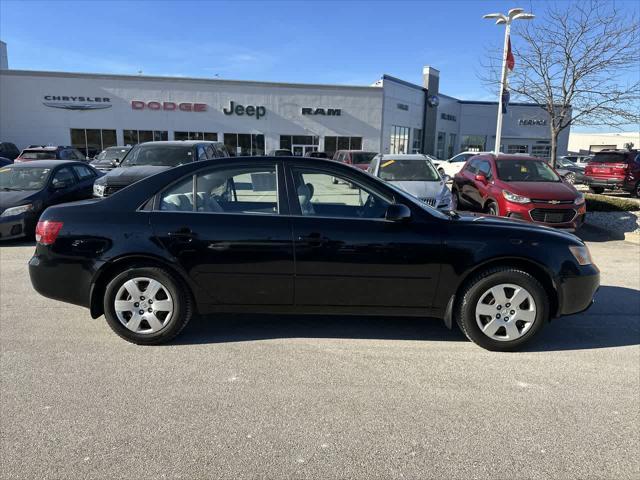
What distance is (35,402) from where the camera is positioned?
3012 millimetres

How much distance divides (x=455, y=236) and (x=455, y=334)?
1.08 meters

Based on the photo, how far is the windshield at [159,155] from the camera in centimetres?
977

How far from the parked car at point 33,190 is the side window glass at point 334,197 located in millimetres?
6699

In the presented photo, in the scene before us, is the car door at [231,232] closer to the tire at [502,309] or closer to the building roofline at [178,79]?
the tire at [502,309]

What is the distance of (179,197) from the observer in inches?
154

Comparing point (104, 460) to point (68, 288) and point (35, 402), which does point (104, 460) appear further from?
point (68, 288)

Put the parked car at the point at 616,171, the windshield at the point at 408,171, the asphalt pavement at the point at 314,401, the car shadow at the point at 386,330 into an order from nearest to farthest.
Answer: the asphalt pavement at the point at 314,401 < the car shadow at the point at 386,330 < the windshield at the point at 408,171 < the parked car at the point at 616,171

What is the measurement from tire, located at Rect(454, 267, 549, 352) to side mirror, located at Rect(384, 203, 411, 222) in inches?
32.1

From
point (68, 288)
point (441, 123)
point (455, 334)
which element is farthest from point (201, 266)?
point (441, 123)

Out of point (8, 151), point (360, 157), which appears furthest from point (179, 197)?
point (8, 151)

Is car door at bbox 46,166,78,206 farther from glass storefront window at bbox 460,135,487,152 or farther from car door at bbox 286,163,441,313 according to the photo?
glass storefront window at bbox 460,135,487,152

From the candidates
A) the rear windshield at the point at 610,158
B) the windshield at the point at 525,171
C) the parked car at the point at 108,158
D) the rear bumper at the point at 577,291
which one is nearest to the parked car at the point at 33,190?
the parked car at the point at 108,158

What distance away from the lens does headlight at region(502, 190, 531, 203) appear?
8586 mm

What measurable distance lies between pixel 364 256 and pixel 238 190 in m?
1.27
